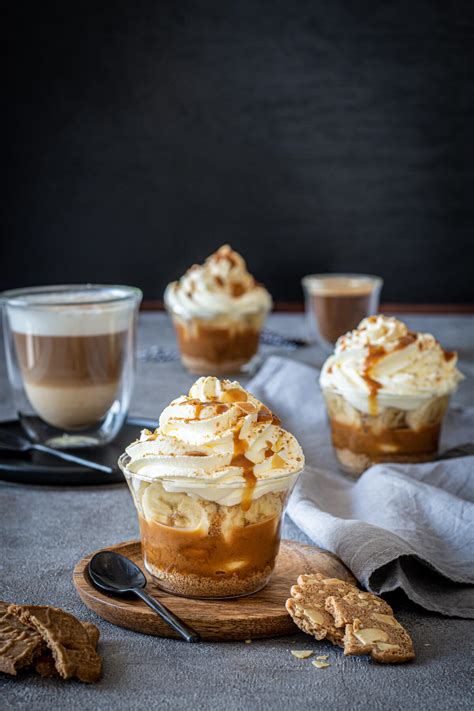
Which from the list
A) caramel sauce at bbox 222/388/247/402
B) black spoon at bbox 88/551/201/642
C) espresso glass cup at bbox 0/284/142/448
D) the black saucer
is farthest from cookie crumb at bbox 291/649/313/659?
espresso glass cup at bbox 0/284/142/448

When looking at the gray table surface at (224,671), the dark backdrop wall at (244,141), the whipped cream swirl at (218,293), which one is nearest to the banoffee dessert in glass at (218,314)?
the whipped cream swirl at (218,293)

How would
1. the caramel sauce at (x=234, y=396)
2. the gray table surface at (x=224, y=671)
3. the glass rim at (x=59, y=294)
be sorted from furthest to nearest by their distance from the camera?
the glass rim at (x=59, y=294) < the caramel sauce at (x=234, y=396) < the gray table surface at (x=224, y=671)

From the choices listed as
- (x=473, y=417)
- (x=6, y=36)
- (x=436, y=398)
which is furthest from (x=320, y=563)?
(x=6, y=36)

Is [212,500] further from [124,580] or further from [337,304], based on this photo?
[337,304]

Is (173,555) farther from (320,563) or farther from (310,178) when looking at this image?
(310,178)

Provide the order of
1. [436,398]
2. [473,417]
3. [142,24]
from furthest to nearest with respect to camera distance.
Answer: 1. [142,24]
2. [473,417]
3. [436,398]

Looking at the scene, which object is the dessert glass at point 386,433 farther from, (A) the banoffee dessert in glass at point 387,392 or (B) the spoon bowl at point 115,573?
(B) the spoon bowl at point 115,573

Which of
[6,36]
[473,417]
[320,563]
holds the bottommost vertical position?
[473,417]
